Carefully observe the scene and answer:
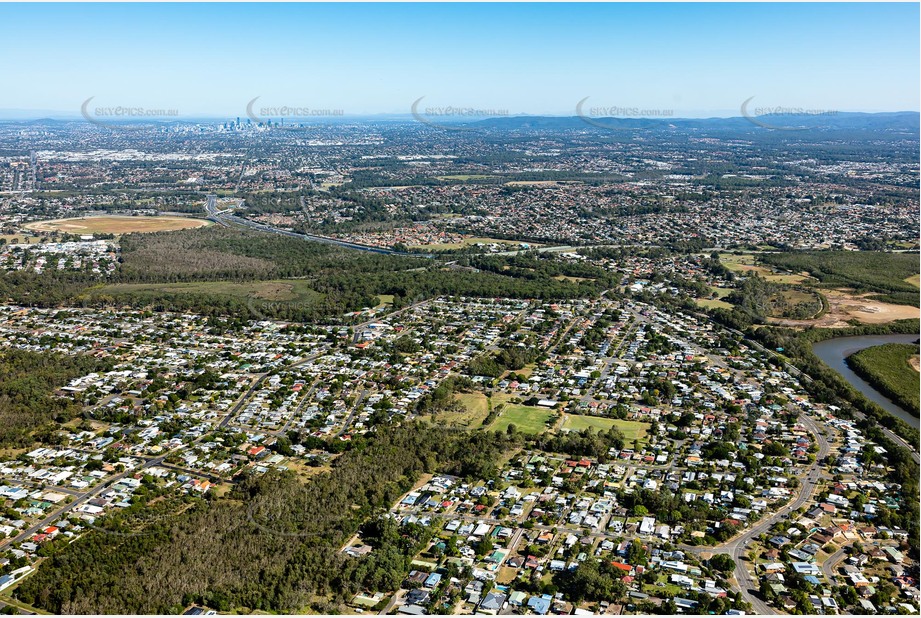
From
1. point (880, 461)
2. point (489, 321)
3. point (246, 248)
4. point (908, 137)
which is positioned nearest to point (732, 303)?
point (489, 321)

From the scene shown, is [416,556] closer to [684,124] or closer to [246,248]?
[246,248]

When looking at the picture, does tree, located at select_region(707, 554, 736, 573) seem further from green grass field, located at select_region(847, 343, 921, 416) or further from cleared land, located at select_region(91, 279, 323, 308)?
cleared land, located at select_region(91, 279, 323, 308)

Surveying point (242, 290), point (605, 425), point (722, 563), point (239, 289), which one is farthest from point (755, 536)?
point (239, 289)

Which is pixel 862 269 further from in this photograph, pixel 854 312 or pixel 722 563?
pixel 722 563

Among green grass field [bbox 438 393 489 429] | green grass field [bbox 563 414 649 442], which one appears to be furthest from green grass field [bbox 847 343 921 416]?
green grass field [bbox 438 393 489 429]

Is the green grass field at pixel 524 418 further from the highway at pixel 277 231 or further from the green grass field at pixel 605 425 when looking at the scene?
the highway at pixel 277 231

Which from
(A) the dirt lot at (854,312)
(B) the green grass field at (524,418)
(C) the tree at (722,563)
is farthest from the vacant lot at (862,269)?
(C) the tree at (722,563)

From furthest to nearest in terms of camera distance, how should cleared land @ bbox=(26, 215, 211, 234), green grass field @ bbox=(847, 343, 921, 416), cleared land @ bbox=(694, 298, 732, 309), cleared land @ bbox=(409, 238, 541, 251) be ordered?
cleared land @ bbox=(26, 215, 211, 234) → cleared land @ bbox=(409, 238, 541, 251) → cleared land @ bbox=(694, 298, 732, 309) → green grass field @ bbox=(847, 343, 921, 416)
